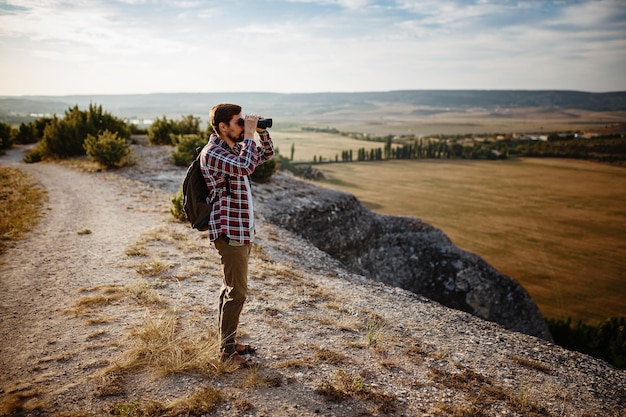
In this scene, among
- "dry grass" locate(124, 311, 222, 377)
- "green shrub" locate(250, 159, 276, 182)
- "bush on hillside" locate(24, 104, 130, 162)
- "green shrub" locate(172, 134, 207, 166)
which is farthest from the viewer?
"bush on hillside" locate(24, 104, 130, 162)

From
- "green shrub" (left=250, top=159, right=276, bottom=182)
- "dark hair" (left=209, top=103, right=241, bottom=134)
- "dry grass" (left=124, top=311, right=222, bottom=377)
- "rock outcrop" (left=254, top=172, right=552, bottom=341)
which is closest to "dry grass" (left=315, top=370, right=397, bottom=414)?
"dry grass" (left=124, top=311, right=222, bottom=377)

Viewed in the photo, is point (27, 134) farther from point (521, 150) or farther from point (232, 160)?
point (521, 150)

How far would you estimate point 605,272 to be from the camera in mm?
31812

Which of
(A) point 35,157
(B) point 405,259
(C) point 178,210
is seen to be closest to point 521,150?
(B) point 405,259

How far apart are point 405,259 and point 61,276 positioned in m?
14.5

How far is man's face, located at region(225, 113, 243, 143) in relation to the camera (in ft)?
11.5

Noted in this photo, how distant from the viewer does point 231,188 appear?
3559 millimetres

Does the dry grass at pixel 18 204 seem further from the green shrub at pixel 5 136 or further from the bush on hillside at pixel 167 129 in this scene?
the green shrub at pixel 5 136

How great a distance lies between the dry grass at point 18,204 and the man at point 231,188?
6611mm

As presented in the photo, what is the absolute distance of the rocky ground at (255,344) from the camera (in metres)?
3.47

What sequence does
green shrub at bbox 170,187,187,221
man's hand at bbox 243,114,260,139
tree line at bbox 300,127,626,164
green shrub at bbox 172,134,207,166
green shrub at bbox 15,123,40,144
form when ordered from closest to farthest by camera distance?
man's hand at bbox 243,114,260,139, green shrub at bbox 170,187,187,221, green shrub at bbox 172,134,207,166, green shrub at bbox 15,123,40,144, tree line at bbox 300,127,626,164

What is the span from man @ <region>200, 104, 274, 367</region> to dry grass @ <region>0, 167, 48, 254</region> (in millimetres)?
6611

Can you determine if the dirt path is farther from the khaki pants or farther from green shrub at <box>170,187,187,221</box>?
the khaki pants

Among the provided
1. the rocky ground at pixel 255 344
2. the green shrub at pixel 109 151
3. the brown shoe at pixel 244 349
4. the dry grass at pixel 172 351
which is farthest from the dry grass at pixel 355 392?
the green shrub at pixel 109 151
